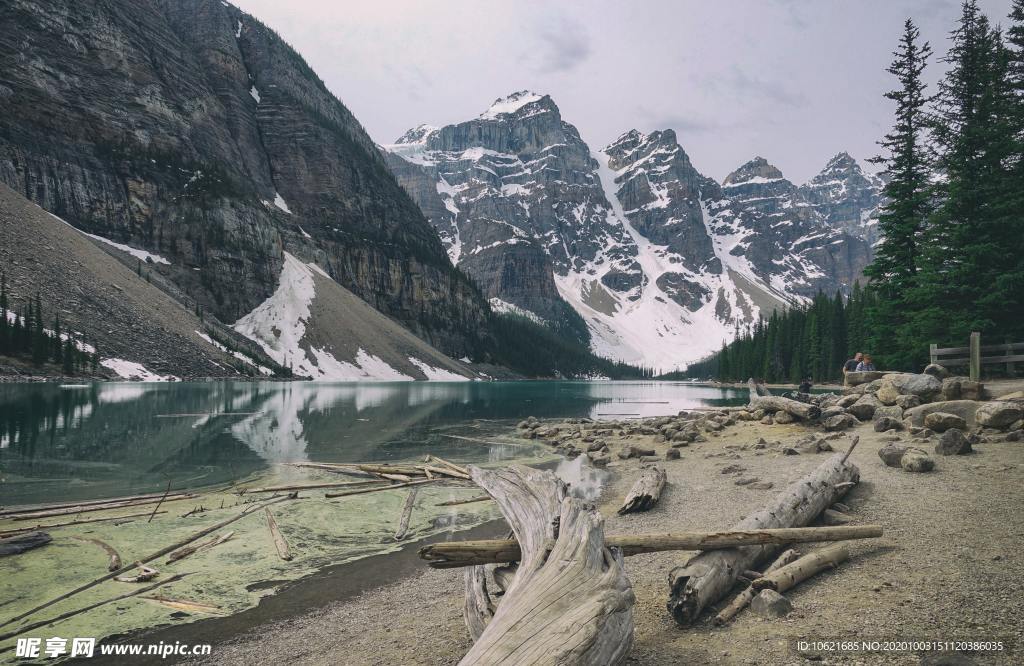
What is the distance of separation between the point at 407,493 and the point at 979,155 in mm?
32578

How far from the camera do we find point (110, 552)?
10.4 metres

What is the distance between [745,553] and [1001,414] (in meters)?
12.4

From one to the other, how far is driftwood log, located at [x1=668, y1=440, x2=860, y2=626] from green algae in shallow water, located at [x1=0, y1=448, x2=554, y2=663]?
284 inches

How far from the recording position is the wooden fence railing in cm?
1955

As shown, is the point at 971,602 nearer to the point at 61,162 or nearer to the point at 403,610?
the point at 403,610

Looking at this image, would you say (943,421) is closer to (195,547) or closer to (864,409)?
(864,409)

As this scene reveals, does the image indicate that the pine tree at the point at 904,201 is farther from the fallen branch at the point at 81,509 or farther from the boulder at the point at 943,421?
the fallen branch at the point at 81,509

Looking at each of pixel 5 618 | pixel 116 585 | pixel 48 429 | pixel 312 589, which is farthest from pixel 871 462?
pixel 48 429

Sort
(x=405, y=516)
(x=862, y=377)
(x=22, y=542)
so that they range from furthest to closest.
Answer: (x=862, y=377), (x=405, y=516), (x=22, y=542)

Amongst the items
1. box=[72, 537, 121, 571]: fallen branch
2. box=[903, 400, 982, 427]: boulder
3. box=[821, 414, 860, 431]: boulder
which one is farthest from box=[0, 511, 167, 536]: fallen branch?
box=[821, 414, 860, 431]: boulder

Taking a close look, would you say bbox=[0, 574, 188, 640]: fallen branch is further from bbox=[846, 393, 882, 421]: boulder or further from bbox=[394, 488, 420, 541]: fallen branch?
bbox=[846, 393, 882, 421]: boulder

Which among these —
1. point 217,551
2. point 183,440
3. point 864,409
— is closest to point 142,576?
point 217,551

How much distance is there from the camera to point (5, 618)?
773cm

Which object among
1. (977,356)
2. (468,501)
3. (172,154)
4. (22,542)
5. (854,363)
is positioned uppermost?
(172,154)
